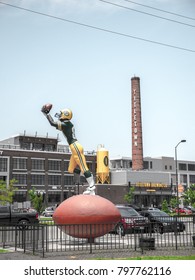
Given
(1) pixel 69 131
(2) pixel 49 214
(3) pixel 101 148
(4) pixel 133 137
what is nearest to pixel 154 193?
(4) pixel 133 137

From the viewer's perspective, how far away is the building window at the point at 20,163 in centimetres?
7836

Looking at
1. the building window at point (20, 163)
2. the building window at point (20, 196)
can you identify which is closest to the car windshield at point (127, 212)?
the building window at point (20, 196)

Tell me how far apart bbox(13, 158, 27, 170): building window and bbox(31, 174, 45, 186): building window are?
259 centimetres

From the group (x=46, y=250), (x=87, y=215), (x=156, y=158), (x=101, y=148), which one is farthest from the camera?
(x=156, y=158)

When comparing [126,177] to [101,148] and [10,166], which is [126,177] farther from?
[10,166]

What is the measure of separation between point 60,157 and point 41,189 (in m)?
8.34

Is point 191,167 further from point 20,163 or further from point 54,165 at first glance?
point 20,163

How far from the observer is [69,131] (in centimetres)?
2034

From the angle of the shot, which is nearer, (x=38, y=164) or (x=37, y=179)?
(x=37, y=179)

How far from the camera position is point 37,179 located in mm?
80562

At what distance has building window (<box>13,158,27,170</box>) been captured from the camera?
78363 mm

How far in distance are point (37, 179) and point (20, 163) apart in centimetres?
480

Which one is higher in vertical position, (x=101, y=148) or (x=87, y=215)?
(x=101, y=148)

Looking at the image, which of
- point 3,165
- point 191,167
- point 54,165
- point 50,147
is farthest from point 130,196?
point 191,167
